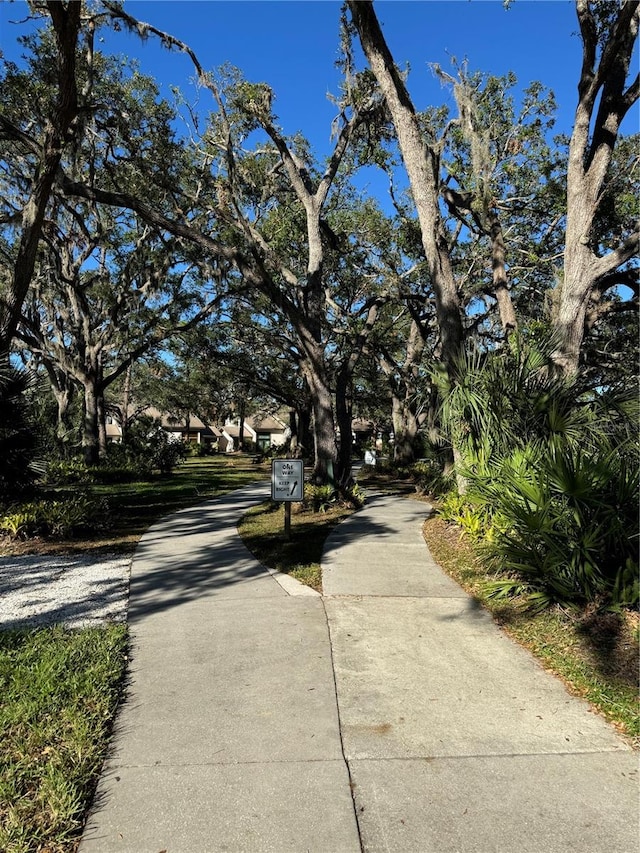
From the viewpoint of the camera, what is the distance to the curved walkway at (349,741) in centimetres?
255

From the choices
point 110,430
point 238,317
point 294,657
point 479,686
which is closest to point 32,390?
point 294,657

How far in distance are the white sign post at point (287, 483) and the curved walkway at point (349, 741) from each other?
2916mm

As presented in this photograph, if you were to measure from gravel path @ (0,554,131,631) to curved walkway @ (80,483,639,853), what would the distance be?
0.42 meters

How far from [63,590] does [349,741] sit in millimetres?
4323

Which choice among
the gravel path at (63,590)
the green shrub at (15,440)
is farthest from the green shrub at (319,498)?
Result: the green shrub at (15,440)

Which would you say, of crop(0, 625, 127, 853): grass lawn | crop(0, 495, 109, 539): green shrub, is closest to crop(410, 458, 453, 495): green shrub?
crop(0, 495, 109, 539): green shrub

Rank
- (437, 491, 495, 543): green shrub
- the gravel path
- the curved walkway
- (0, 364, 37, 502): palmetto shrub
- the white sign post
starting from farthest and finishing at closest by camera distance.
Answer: (0, 364, 37, 502): palmetto shrub < the white sign post < (437, 491, 495, 543): green shrub < the gravel path < the curved walkway

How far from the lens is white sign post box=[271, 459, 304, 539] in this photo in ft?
28.5

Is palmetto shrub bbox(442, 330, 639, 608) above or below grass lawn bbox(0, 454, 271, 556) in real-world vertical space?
above

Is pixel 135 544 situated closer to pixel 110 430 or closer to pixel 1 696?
pixel 1 696

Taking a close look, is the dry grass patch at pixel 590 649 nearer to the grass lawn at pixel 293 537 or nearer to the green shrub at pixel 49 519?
the grass lawn at pixel 293 537

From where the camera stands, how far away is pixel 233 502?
14.6m

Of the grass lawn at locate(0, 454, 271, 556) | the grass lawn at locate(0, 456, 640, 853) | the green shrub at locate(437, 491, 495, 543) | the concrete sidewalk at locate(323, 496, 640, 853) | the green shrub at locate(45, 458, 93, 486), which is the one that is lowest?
the concrete sidewalk at locate(323, 496, 640, 853)

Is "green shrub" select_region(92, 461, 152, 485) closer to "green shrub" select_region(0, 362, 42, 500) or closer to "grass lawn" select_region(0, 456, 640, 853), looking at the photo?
"green shrub" select_region(0, 362, 42, 500)
